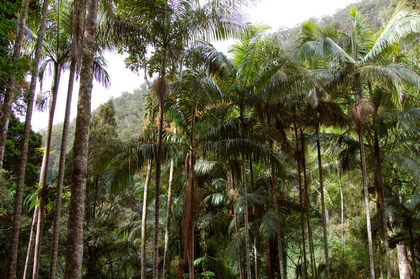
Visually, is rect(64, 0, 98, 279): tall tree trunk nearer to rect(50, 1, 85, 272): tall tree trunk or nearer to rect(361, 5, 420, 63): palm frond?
rect(50, 1, 85, 272): tall tree trunk

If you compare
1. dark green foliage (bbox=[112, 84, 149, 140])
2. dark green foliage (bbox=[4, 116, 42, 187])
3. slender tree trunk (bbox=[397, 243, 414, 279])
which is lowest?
slender tree trunk (bbox=[397, 243, 414, 279])

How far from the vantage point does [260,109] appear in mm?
9586

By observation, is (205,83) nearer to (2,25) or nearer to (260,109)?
(260,109)

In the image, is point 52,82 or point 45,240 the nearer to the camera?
point 52,82

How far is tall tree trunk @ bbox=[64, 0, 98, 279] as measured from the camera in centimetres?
455

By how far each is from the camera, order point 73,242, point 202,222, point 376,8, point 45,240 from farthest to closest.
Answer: point 376,8 < point 202,222 < point 45,240 < point 73,242

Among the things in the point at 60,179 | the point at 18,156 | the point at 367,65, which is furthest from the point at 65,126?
the point at 367,65

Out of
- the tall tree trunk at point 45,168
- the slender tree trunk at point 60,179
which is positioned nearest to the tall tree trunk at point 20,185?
the tall tree trunk at point 45,168

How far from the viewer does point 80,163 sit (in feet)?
16.4

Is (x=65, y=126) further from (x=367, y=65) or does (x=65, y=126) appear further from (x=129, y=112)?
(x=129, y=112)

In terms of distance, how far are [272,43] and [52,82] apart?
23.4 feet

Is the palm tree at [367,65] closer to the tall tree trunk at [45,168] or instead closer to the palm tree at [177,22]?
the palm tree at [177,22]

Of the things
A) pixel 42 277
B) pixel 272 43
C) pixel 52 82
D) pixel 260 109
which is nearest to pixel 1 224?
pixel 42 277

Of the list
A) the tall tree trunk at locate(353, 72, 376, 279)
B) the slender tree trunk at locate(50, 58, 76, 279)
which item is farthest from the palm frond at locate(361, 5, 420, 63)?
the slender tree trunk at locate(50, 58, 76, 279)
